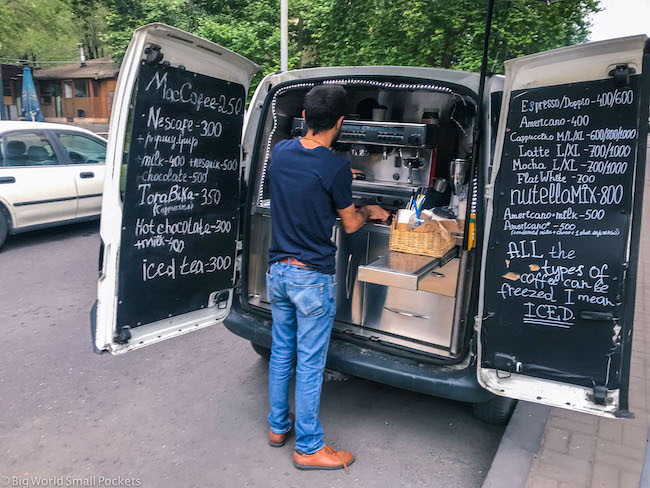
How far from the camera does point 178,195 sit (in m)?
2.99

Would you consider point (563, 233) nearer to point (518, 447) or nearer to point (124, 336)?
point (518, 447)

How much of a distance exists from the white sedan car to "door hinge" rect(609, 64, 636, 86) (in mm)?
6654

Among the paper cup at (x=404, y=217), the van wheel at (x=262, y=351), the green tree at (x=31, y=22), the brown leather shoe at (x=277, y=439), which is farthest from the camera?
the green tree at (x=31, y=22)

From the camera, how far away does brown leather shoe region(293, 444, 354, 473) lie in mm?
2695

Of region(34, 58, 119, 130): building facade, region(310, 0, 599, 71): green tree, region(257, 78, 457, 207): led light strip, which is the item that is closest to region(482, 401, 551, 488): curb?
region(257, 78, 457, 207): led light strip

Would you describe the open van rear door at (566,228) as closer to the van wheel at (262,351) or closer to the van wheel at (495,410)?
the van wheel at (495,410)

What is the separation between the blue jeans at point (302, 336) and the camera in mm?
2619

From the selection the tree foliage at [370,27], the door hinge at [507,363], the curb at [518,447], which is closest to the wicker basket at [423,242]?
the door hinge at [507,363]

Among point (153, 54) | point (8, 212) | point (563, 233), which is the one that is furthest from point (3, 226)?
point (563, 233)

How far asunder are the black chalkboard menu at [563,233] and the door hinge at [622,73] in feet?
0.12

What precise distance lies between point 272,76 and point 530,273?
2089 millimetres

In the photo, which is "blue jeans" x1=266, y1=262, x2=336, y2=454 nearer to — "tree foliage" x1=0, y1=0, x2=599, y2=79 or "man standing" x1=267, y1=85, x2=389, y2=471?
"man standing" x1=267, y1=85, x2=389, y2=471

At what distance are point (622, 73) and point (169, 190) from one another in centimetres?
234

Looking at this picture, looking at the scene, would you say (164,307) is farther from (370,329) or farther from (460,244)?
(460,244)
